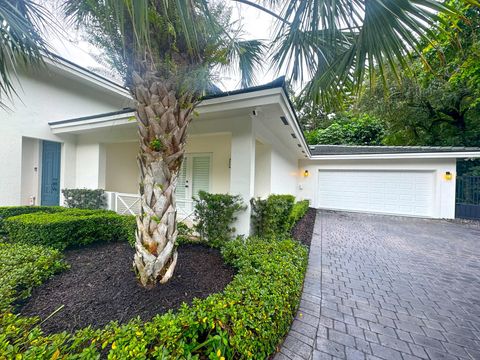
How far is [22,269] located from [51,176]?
719cm

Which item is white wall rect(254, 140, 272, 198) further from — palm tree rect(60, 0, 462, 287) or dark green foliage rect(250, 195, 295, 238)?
palm tree rect(60, 0, 462, 287)

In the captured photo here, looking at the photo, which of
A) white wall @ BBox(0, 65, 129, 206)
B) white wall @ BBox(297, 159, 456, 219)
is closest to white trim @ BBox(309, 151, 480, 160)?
white wall @ BBox(297, 159, 456, 219)

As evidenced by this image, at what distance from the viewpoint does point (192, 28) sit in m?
2.03

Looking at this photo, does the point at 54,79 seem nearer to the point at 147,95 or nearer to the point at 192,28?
the point at 147,95

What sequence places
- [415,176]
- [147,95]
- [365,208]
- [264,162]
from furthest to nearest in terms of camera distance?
1. [365,208]
2. [415,176]
3. [264,162]
4. [147,95]

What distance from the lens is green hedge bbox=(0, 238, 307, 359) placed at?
1.54 m

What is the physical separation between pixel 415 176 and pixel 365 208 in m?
2.74

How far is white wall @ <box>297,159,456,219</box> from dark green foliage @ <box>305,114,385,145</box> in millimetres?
9935

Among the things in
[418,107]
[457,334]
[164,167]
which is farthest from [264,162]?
[418,107]

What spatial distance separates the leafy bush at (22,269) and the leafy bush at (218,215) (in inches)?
102

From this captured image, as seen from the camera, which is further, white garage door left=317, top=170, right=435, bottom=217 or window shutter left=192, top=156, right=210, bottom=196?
white garage door left=317, top=170, right=435, bottom=217

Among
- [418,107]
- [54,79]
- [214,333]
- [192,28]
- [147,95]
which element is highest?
[418,107]

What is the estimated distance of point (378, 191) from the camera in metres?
10.9

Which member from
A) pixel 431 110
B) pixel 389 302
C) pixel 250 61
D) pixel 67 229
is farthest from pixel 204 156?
pixel 431 110
